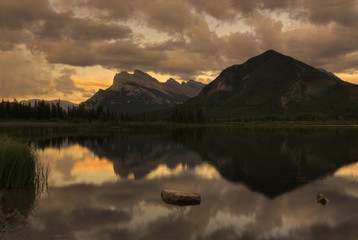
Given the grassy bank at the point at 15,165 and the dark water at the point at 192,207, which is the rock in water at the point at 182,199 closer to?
the dark water at the point at 192,207

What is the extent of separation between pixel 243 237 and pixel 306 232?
14.4 ft

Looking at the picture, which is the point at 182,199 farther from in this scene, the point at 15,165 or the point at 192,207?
the point at 15,165

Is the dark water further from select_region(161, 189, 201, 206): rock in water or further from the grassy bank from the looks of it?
the grassy bank

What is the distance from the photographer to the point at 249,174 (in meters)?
36.6

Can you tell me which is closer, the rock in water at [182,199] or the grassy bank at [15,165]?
the rock in water at [182,199]

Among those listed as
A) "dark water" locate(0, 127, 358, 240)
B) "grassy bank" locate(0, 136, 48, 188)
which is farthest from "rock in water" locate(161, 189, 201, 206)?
"grassy bank" locate(0, 136, 48, 188)

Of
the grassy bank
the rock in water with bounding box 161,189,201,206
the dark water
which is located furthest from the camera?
the grassy bank

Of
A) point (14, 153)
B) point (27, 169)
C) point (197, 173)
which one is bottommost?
point (197, 173)

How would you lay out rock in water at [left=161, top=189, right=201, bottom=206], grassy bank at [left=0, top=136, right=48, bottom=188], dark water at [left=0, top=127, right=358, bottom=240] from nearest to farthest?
dark water at [left=0, top=127, right=358, bottom=240]
rock in water at [left=161, top=189, right=201, bottom=206]
grassy bank at [left=0, top=136, right=48, bottom=188]

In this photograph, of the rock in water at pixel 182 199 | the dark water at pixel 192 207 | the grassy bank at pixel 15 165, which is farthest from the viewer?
the grassy bank at pixel 15 165

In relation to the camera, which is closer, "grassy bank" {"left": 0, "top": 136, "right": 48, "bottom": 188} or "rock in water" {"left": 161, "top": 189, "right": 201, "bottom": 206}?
"rock in water" {"left": 161, "top": 189, "right": 201, "bottom": 206}

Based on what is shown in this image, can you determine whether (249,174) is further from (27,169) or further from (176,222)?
(27,169)

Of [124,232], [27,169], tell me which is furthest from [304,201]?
[27,169]

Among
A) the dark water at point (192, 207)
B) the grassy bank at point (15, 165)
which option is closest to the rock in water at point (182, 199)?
the dark water at point (192, 207)
